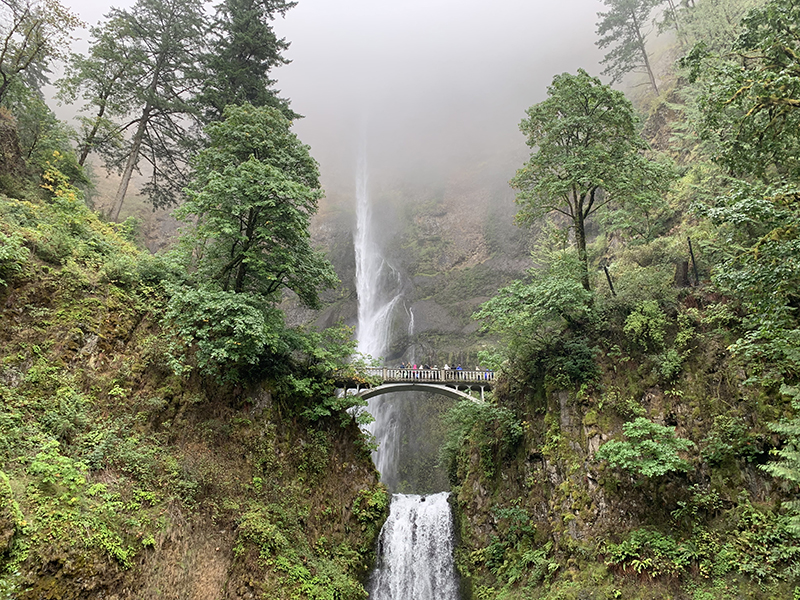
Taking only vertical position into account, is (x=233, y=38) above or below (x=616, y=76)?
below

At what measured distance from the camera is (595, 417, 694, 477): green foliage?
8.32 meters

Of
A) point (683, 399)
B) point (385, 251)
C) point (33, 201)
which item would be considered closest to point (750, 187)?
point (683, 399)

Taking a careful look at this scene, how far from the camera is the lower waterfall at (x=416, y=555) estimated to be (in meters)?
14.0

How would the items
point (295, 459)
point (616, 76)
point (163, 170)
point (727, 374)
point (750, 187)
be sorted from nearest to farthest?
point (750, 187), point (727, 374), point (295, 459), point (163, 170), point (616, 76)

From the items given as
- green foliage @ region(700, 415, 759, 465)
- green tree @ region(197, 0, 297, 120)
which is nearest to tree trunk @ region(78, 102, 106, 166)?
green tree @ region(197, 0, 297, 120)

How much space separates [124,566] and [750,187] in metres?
12.3

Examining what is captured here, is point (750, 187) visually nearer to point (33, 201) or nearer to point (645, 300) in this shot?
point (645, 300)

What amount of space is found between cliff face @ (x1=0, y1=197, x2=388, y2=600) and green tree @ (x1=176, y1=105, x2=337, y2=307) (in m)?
2.06

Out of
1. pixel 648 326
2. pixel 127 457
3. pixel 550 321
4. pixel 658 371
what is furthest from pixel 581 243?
pixel 127 457

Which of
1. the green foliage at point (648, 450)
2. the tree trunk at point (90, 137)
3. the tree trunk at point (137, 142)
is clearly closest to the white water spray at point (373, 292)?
the tree trunk at point (137, 142)

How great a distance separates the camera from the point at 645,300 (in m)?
11.2

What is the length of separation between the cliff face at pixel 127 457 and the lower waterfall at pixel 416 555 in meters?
1.94

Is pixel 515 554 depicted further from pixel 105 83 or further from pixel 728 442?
pixel 105 83

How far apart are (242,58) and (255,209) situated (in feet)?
29.8
